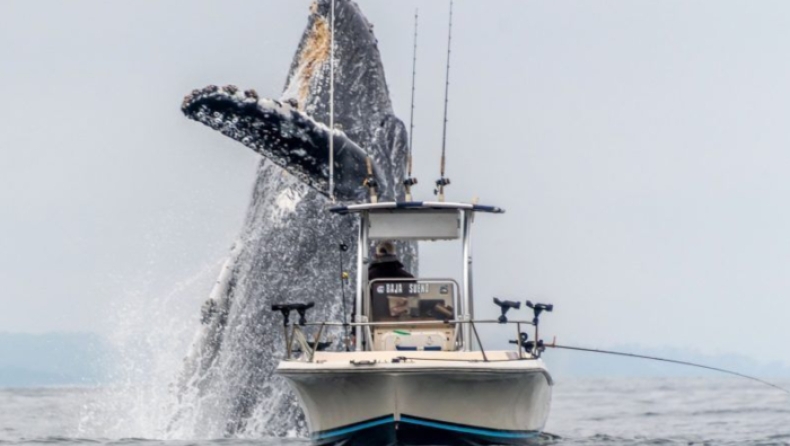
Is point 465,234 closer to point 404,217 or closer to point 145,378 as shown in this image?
point 404,217

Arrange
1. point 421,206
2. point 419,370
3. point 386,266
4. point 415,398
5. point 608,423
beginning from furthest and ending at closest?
point 608,423, point 386,266, point 421,206, point 415,398, point 419,370

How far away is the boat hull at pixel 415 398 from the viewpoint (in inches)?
411

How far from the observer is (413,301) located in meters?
12.0

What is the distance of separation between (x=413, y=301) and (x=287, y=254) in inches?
126

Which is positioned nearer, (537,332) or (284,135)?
(537,332)

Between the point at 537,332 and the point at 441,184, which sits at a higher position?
the point at 441,184

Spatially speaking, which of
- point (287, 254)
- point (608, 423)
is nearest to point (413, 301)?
point (287, 254)

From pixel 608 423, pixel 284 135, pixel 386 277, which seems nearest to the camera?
pixel 386 277

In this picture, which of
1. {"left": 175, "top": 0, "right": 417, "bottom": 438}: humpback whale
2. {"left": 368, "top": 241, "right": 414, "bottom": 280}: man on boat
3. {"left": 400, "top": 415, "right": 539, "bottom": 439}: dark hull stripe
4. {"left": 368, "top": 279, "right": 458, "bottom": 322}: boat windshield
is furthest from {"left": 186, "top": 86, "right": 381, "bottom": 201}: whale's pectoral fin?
{"left": 400, "top": 415, "right": 539, "bottom": 439}: dark hull stripe

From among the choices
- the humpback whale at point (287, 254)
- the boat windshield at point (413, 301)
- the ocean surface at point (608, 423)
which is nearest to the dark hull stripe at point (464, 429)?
the boat windshield at point (413, 301)

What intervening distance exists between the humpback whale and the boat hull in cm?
327

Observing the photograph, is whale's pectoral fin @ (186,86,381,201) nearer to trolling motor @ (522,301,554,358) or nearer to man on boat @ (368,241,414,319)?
man on boat @ (368,241,414,319)

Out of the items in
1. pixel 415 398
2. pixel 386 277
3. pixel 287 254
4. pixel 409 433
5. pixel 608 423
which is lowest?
pixel 608 423

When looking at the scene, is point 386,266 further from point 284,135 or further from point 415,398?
point 415,398
